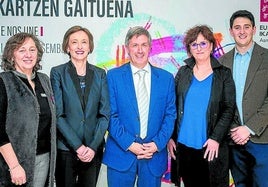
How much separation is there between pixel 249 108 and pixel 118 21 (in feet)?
4.68

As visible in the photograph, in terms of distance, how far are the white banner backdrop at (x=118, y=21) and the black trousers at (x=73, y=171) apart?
1.17 metres

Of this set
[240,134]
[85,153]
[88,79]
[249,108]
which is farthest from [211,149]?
[88,79]

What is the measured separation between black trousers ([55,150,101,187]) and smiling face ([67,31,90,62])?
0.63m

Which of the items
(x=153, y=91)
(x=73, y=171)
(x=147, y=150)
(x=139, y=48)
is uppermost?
(x=139, y=48)

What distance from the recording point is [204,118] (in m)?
2.55

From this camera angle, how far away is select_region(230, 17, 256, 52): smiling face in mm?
2729

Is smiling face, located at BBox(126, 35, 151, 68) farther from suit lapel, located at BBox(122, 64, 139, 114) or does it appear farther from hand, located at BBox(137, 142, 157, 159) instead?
hand, located at BBox(137, 142, 157, 159)

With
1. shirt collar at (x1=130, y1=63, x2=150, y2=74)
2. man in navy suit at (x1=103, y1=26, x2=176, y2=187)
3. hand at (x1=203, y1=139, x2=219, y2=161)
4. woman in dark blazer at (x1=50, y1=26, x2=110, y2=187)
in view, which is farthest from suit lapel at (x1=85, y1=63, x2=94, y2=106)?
hand at (x1=203, y1=139, x2=219, y2=161)

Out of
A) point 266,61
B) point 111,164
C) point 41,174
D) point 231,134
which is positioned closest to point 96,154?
point 111,164

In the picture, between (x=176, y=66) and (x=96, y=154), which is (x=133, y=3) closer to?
(x=176, y=66)

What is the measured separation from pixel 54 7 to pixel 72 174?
1.59 m

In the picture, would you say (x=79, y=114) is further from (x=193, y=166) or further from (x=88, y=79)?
(x=193, y=166)

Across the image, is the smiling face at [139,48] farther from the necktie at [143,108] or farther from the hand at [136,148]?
the hand at [136,148]

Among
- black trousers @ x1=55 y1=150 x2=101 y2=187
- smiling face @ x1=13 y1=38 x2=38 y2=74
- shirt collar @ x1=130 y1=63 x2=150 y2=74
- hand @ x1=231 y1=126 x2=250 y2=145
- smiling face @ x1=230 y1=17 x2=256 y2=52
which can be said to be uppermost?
smiling face @ x1=230 y1=17 x2=256 y2=52
